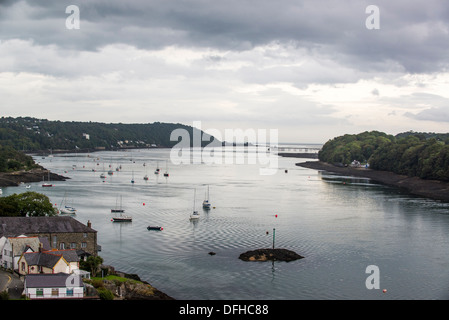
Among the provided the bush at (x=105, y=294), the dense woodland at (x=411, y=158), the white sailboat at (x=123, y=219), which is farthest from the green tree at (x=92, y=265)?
the dense woodland at (x=411, y=158)

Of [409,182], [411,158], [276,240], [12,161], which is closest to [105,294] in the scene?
[276,240]

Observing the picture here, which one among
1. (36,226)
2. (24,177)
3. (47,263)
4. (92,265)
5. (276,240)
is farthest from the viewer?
(24,177)

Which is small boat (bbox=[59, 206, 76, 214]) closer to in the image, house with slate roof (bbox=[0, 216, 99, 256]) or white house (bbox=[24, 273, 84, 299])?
house with slate roof (bbox=[0, 216, 99, 256])

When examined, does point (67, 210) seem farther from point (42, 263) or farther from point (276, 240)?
point (42, 263)

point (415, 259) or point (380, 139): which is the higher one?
point (380, 139)

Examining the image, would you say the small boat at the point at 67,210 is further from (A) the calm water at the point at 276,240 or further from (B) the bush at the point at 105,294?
(B) the bush at the point at 105,294

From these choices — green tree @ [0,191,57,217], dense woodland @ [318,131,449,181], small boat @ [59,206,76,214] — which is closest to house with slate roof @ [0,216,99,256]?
green tree @ [0,191,57,217]
